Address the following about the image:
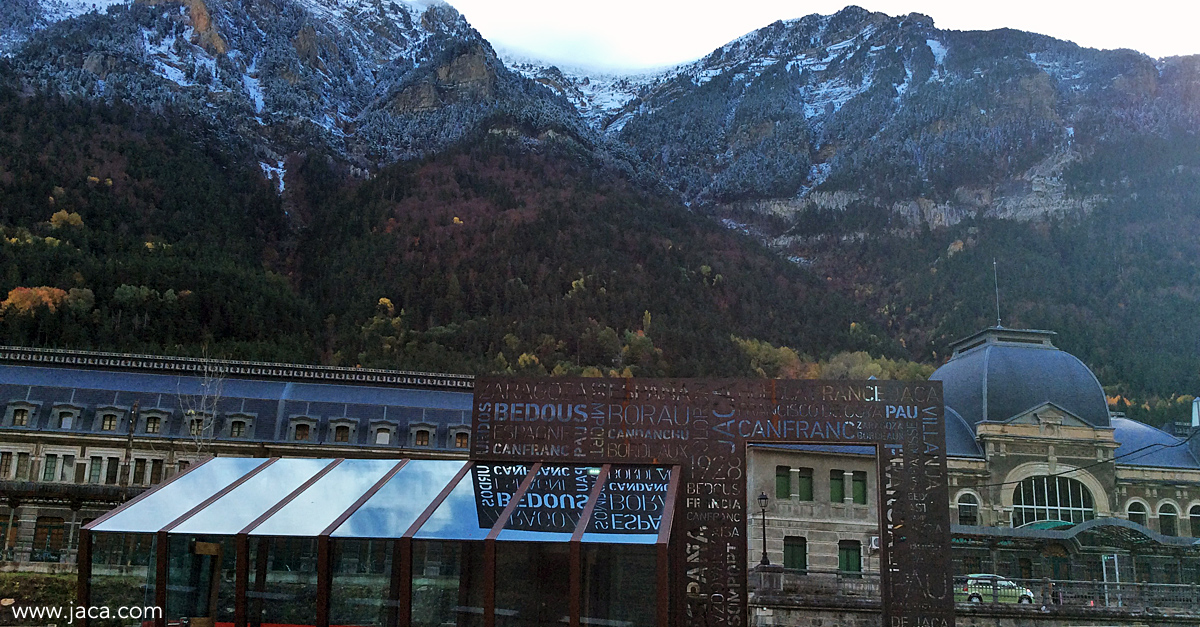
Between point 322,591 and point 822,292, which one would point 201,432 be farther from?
point 822,292

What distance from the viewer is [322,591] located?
732 inches

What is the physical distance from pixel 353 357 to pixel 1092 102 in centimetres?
13908

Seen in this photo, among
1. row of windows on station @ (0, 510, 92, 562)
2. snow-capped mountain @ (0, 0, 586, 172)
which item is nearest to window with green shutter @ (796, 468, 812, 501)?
row of windows on station @ (0, 510, 92, 562)

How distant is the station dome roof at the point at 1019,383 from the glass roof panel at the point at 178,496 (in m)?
37.9

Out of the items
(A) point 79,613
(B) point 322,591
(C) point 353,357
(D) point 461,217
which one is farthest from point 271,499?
(D) point 461,217

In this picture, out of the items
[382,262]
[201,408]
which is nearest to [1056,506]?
[201,408]

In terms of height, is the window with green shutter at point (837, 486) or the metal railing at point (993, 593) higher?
the window with green shutter at point (837, 486)

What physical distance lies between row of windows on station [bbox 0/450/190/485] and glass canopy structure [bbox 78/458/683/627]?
36.8 metres

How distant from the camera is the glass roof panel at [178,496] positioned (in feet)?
62.9

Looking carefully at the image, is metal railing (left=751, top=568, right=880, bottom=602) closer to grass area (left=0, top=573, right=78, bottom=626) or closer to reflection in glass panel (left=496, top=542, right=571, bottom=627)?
reflection in glass panel (left=496, top=542, right=571, bottom=627)

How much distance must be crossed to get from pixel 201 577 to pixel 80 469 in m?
39.2

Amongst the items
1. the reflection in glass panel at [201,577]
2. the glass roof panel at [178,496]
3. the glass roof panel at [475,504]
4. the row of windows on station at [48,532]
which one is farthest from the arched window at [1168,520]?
the row of windows on station at [48,532]

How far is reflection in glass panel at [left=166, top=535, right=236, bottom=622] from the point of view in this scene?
19.5 meters

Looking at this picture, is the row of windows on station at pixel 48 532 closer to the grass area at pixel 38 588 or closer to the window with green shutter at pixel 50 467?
the window with green shutter at pixel 50 467
